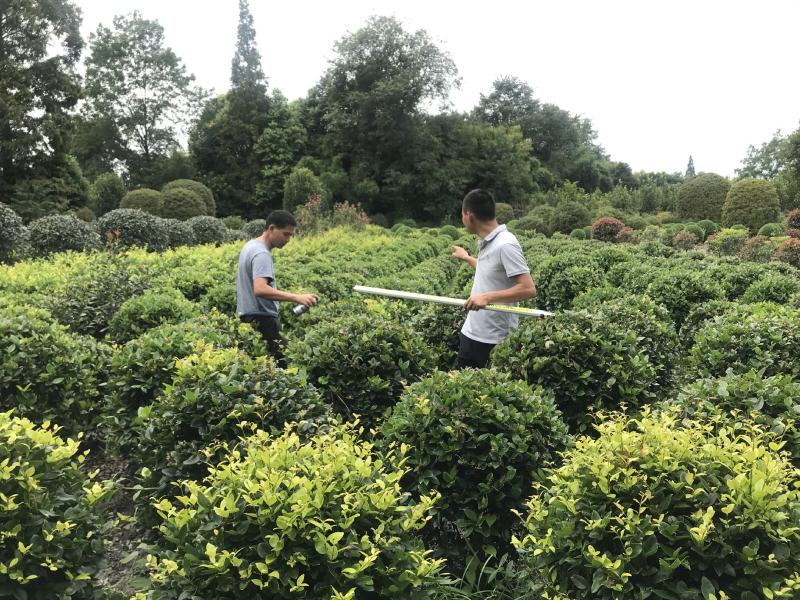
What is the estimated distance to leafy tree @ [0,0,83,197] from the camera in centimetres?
2538

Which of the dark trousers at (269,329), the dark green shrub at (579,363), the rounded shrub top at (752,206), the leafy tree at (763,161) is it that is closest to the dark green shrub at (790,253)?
the rounded shrub top at (752,206)

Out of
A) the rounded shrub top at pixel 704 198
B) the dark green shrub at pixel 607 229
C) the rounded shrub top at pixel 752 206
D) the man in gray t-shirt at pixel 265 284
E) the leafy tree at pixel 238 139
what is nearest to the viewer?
the man in gray t-shirt at pixel 265 284

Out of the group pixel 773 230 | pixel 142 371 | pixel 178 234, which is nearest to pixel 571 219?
pixel 773 230

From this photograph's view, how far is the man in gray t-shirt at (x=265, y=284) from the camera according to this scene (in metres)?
4.42

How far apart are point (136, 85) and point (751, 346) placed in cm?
4785

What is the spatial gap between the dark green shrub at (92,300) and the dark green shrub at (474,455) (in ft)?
15.2

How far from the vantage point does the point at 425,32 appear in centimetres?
4138

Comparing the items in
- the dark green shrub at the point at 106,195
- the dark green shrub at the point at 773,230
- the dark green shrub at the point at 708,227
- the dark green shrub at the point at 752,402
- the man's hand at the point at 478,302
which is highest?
the dark green shrub at the point at 106,195

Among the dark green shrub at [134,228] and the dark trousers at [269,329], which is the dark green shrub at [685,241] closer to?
the dark green shrub at [134,228]

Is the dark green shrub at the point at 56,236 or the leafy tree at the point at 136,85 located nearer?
the dark green shrub at the point at 56,236

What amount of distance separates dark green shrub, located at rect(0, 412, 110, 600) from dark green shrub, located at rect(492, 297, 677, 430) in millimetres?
2374

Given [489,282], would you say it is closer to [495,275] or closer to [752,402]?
[495,275]

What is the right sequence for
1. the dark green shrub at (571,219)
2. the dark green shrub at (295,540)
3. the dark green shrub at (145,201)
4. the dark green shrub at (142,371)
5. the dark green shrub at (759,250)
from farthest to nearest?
1. the dark green shrub at (145,201)
2. the dark green shrub at (571,219)
3. the dark green shrub at (759,250)
4. the dark green shrub at (142,371)
5. the dark green shrub at (295,540)

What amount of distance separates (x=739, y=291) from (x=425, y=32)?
39.6m
